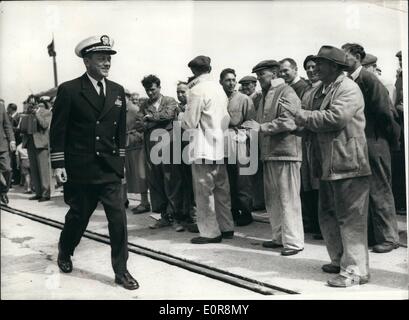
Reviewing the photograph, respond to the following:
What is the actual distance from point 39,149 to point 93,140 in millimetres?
5831

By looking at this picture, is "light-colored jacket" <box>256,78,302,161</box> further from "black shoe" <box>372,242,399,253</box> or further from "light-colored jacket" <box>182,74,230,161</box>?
"black shoe" <box>372,242,399,253</box>

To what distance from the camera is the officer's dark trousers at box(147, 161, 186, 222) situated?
6.84m

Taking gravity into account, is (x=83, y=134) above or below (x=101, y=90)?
below

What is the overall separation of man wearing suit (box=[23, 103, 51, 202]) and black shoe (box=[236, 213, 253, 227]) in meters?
4.34

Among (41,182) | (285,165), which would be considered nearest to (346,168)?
(285,165)

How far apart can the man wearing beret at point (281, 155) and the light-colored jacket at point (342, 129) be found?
33.4 inches

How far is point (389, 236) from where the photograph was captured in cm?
525

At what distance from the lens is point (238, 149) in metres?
6.36

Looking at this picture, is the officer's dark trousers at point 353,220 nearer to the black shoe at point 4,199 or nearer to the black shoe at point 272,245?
the black shoe at point 272,245

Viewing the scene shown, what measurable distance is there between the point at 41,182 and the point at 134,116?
273cm

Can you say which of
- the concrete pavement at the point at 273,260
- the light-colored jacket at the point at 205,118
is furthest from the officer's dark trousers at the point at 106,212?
the light-colored jacket at the point at 205,118

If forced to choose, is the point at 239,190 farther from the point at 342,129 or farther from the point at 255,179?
the point at 342,129

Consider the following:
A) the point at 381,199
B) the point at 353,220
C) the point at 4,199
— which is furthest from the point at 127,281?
the point at 4,199
